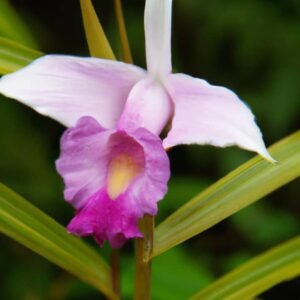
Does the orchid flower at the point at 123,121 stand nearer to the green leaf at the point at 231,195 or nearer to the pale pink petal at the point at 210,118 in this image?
the pale pink petal at the point at 210,118

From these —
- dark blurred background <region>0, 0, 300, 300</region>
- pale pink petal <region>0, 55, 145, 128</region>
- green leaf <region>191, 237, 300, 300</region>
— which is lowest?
dark blurred background <region>0, 0, 300, 300</region>

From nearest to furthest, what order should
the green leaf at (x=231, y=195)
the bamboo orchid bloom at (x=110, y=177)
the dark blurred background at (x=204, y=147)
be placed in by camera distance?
the bamboo orchid bloom at (x=110, y=177) → the green leaf at (x=231, y=195) → the dark blurred background at (x=204, y=147)

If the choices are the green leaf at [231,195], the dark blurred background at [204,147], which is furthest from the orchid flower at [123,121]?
the dark blurred background at [204,147]

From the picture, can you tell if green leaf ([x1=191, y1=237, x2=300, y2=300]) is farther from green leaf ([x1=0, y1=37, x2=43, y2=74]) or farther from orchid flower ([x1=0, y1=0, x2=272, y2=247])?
green leaf ([x1=0, y1=37, x2=43, y2=74])

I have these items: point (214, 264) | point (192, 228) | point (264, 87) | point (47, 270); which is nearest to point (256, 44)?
point (264, 87)

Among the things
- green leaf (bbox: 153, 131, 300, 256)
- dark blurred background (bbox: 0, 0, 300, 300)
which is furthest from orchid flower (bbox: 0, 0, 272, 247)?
dark blurred background (bbox: 0, 0, 300, 300)
